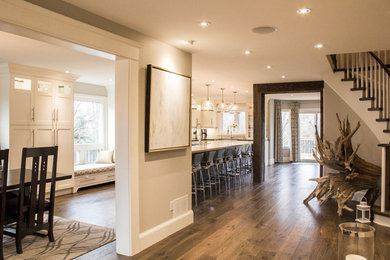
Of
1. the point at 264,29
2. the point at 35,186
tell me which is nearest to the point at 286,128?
the point at 264,29

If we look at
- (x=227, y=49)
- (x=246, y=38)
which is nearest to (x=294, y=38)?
(x=246, y=38)

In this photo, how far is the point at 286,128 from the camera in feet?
41.4

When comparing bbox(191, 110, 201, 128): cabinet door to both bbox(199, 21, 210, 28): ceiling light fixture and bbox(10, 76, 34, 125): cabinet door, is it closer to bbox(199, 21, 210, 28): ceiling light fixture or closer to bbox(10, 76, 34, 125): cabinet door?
bbox(10, 76, 34, 125): cabinet door

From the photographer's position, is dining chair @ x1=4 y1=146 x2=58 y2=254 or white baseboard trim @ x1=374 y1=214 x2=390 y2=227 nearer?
dining chair @ x1=4 y1=146 x2=58 y2=254

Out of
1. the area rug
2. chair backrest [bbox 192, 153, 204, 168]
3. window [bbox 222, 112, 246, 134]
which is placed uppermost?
window [bbox 222, 112, 246, 134]

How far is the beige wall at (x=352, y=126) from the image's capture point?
582cm

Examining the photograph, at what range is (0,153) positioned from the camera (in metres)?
3.13

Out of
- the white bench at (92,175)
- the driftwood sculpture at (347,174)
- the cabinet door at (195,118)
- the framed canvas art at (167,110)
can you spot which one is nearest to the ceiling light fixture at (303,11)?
the framed canvas art at (167,110)

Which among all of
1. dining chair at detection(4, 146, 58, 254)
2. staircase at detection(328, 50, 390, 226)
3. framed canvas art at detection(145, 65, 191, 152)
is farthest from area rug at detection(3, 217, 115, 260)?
staircase at detection(328, 50, 390, 226)

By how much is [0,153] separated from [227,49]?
3.03 meters

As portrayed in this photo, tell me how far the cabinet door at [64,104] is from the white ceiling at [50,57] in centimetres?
40

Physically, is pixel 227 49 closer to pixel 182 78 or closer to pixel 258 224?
pixel 182 78

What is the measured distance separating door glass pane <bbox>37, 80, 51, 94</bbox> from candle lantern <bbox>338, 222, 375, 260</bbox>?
6105 millimetres

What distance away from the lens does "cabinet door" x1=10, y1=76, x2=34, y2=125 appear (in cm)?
561
